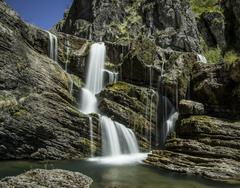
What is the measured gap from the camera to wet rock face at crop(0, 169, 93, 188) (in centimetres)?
1744

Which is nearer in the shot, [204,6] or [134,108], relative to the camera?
[134,108]

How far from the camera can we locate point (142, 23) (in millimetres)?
81500

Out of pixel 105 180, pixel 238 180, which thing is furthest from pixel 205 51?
pixel 105 180

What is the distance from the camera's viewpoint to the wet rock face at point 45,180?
17.4 metres

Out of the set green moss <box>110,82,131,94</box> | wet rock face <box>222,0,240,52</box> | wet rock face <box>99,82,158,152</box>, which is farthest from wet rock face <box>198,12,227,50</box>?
green moss <box>110,82,131,94</box>

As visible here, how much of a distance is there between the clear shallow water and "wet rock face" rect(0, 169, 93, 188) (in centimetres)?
320

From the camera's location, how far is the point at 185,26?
7694 cm

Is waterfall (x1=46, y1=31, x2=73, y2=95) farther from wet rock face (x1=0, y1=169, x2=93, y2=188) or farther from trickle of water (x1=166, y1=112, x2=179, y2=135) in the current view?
wet rock face (x1=0, y1=169, x2=93, y2=188)

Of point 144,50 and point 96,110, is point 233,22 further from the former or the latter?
point 96,110

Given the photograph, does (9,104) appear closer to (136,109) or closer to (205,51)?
(136,109)

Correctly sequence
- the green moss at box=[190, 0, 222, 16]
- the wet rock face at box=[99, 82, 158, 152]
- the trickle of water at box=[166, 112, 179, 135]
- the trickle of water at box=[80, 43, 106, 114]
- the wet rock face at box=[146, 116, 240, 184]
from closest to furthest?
1. the wet rock face at box=[146, 116, 240, 184]
2. the wet rock face at box=[99, 82, 158, 152]
3. the trickle of water at box=[80, 43, 106, 114]
4. the trickle of water at box=[166, 112, 179, 135]
5. the green moss at box=[190, 0, 222, 16]

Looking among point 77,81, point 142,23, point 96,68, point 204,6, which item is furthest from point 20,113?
point 204,6

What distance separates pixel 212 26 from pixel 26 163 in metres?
64.5

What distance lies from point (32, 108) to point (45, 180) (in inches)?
688
